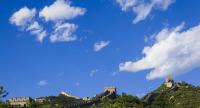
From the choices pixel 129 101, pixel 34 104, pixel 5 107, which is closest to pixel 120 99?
pixel 129 101

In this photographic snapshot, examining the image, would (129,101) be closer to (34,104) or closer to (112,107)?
(34,104)

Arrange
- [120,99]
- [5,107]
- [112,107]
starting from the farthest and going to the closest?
[120,99] < [112,107] < [5,107]

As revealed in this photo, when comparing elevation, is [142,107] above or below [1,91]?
above

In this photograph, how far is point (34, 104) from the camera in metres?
198

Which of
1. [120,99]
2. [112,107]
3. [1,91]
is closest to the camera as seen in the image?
[1,91]

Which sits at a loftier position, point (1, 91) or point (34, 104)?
point (34, 104)

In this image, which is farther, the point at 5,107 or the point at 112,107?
the point at 112,107

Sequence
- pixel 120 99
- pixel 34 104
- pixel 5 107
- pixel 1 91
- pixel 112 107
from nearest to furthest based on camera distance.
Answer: pixel 1 91, pixel 5 107, pixel 112 107, pixel 120 99, pixel 34 104

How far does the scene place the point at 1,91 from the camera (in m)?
89.5

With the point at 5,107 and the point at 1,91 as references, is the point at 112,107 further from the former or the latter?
the point at 1,91

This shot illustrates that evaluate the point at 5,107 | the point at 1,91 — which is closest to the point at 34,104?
the point at 5,107

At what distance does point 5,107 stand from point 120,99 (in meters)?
70.2

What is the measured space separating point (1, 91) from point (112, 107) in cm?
5526

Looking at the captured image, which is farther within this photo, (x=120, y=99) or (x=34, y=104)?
(x=34, y=104)
